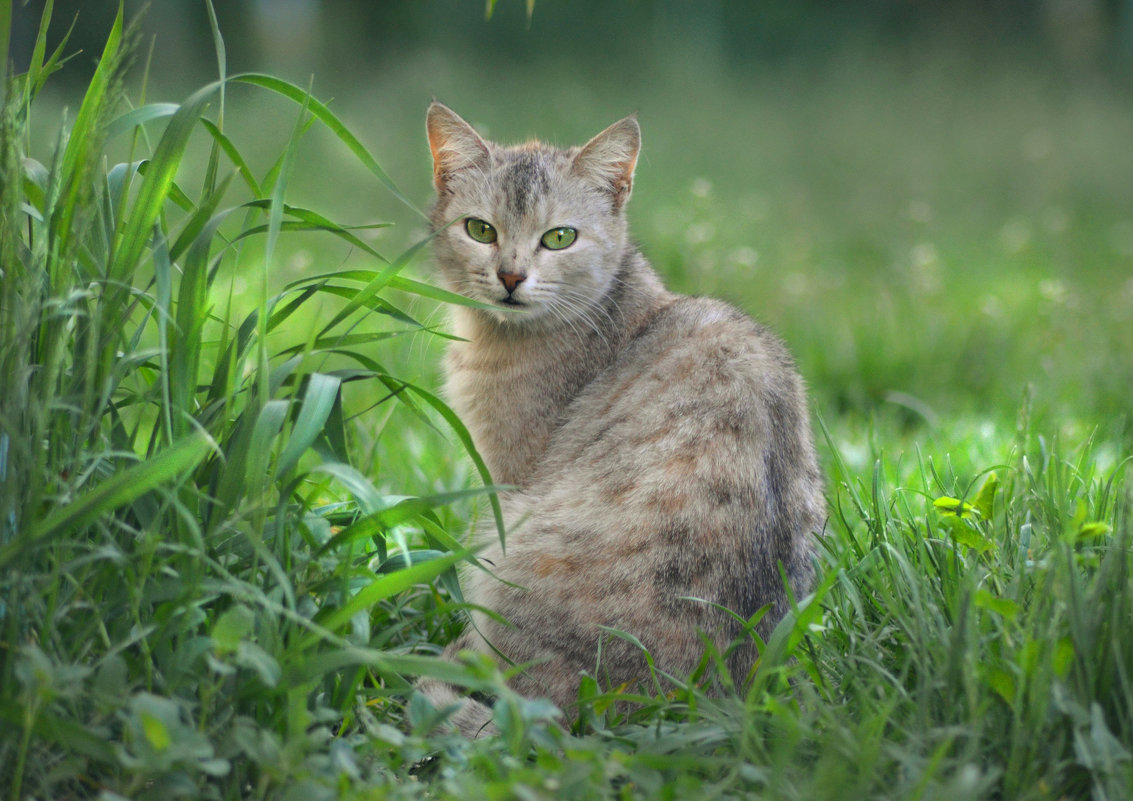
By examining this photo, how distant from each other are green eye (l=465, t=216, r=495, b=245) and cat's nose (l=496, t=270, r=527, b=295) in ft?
0.59

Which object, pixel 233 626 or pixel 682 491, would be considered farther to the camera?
pixel 682 491

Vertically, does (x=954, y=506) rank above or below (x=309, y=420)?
below

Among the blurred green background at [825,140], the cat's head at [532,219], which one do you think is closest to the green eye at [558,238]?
the cat's head at [532,219]

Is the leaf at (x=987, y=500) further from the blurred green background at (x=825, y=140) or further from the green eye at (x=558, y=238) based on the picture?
the blurred green background at (x=825, y=140)

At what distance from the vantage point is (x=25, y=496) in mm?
1524

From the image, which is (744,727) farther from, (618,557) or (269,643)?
(269,643)

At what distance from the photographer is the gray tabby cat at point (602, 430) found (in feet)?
6.68

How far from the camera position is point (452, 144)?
291 cm

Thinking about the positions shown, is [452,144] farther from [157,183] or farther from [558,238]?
[157,183]

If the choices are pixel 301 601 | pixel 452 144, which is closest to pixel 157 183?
pixel 301 601

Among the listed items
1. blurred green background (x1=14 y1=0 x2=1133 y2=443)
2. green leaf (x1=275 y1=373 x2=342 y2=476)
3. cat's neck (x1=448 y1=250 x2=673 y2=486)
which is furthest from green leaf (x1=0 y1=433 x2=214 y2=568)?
blurred green background (x1=14 y1=0 x2=1133 y2=443)

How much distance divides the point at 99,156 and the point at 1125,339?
4.86 metres

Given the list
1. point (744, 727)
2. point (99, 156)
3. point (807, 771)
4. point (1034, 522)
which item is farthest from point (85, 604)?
point (1034, 522)

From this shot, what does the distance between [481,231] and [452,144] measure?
308 mm
